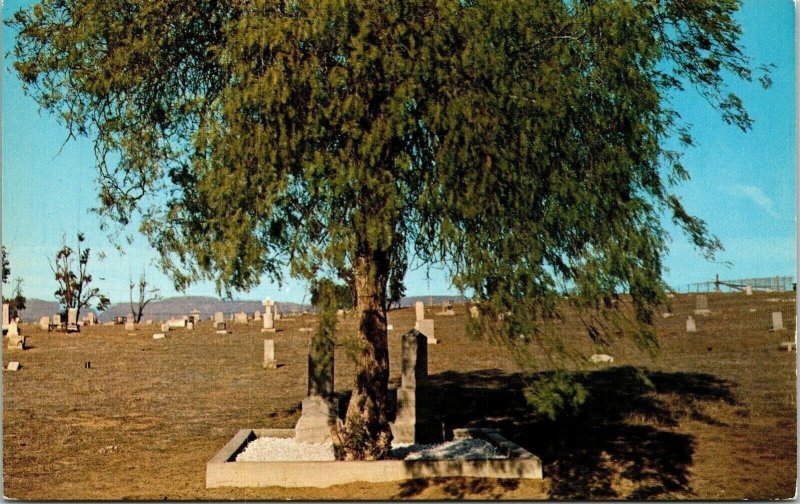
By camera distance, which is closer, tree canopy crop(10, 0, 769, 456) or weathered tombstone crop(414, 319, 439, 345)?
tree canopy crop(10, 0, 769, 456)

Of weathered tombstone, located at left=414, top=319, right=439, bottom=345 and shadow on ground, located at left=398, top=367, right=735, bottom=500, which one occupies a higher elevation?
weathered tombstone, located at left=414, top=319, right=439, bottom=345

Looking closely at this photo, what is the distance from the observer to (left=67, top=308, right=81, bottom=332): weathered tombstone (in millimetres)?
33656

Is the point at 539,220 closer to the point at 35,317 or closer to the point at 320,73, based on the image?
the point at 320,73

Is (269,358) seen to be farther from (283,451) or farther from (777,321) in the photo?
(777,321)

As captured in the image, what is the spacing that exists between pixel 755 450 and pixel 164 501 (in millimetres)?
7759

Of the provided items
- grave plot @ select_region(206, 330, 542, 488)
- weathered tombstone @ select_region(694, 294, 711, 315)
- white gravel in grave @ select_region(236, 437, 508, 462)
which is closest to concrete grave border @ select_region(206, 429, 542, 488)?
grave plot @ select_region(206, 330, 542, 488)

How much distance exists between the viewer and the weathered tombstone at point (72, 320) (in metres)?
33.7

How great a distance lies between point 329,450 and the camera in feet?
36.0

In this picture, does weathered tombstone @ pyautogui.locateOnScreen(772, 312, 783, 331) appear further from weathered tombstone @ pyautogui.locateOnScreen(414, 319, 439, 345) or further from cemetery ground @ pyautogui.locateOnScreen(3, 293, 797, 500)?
weathered tombstone @ pyautogui.locateOnScreen(414, 319, 439, 345)

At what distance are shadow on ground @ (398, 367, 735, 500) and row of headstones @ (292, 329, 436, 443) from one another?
1.43 ft

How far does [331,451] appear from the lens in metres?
10.9

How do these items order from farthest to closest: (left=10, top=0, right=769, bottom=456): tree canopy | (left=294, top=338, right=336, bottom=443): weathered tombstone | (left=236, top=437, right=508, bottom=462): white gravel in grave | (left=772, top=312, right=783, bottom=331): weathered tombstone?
(left=772, top=312, right=783, bottom=331): weathered tombstone → (left=294, top=338, right=336, bottom=443): weathered tombstone → (left=236, top=437, right=508, bottom=462): white gravel in grave → (left=10, top=0, right=769, bottom=456): tree canopy

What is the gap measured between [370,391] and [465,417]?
14.3ft

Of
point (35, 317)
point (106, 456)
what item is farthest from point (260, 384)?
point (35, 317)
